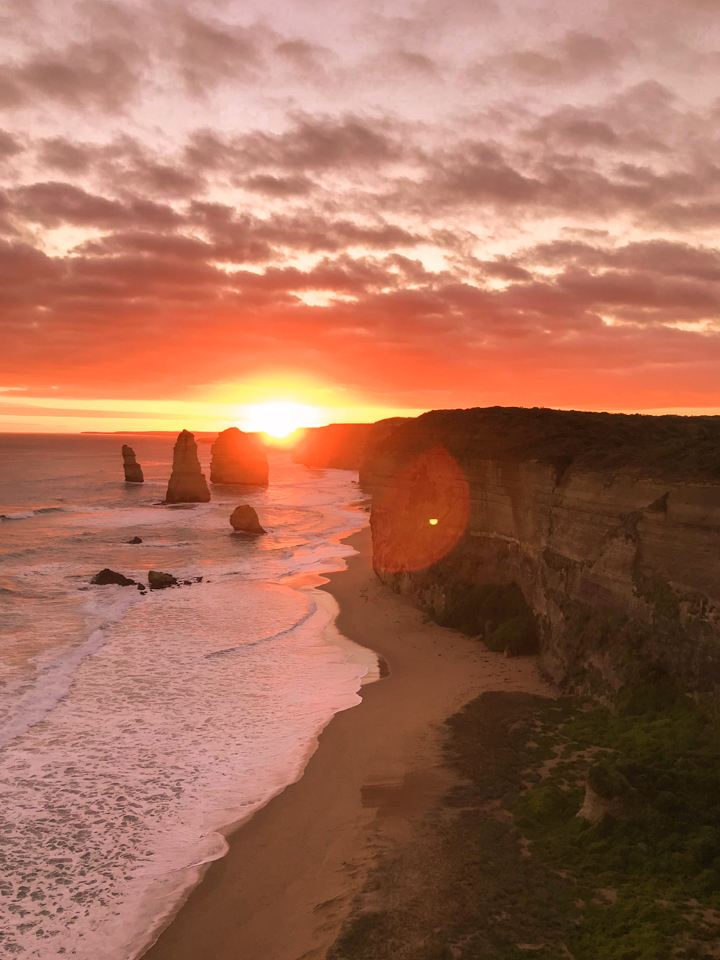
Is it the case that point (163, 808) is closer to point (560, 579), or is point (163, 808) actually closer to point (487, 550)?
point (560, 579)

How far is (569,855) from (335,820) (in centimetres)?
463

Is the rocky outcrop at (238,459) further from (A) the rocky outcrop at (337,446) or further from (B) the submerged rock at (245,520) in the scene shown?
(A) the rocky outcrop at (337,446)

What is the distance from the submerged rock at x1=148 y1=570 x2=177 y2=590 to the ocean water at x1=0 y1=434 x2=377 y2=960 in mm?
1158

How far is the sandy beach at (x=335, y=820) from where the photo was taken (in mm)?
9586

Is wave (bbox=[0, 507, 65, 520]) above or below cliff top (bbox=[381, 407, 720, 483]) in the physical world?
below

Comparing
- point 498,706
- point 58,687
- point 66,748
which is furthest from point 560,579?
point 58,687

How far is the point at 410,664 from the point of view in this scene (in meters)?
21.5

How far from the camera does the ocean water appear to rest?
10.9 m

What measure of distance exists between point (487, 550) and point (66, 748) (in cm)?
1624

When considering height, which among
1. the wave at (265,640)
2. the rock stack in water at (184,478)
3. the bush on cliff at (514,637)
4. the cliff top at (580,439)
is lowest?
the wave at (265,640)

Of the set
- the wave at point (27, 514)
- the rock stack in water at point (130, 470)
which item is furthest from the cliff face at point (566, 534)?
the rock stack in water at point (130, 470)

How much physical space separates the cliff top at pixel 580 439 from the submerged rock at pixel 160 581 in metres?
14.9

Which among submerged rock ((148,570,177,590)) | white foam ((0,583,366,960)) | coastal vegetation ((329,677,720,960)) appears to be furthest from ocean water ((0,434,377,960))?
coastal vegetation ((329,677,720,960))

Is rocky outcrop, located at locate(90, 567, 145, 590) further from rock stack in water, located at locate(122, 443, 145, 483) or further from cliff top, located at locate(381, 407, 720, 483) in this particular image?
rock stack in water, located at locate(122, 443, 145, 483)
